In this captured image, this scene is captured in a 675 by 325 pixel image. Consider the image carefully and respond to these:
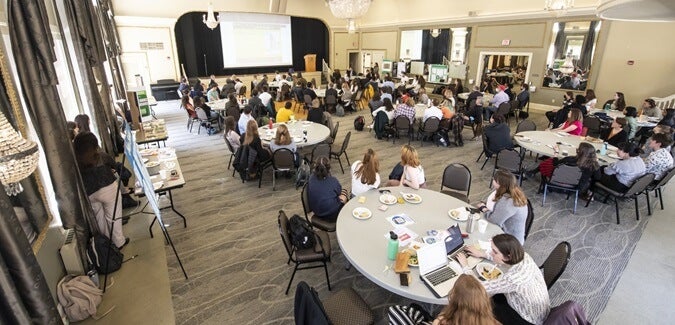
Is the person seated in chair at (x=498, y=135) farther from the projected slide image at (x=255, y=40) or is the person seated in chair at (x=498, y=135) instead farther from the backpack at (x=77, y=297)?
the projected slide image at (x=255, y=40)

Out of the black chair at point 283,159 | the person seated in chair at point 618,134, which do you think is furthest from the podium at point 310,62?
the person seated in chair at point 618,134

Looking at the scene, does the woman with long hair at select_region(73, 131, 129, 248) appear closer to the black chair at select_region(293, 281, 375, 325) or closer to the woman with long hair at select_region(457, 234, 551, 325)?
the black chair at select_region(293, 281, 375, 325)

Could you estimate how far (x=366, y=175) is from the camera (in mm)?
4188

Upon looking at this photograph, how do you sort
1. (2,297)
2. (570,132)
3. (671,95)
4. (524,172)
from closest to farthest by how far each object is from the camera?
(2,297) < (524,172) < (570,132) < (671,95)

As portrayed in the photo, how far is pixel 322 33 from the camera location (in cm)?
2014

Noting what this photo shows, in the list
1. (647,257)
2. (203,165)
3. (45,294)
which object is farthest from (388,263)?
(203,165)

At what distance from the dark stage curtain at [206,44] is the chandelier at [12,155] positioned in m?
16.0

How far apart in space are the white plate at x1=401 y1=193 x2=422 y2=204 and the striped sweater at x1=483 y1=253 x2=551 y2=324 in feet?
4.86

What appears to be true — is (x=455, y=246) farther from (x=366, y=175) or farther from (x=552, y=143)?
(x=552, y=143)

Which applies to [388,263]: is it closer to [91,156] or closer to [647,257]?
[91,156]

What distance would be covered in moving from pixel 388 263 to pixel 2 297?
8.23 ft

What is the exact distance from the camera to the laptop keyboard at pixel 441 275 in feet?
8.64

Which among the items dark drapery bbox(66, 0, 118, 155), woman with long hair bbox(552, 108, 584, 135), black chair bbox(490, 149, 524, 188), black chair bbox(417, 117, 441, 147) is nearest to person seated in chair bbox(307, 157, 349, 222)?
black chair bbox(490, 149, 524, 188)

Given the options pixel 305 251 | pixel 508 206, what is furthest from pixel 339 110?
pixel 508 206
